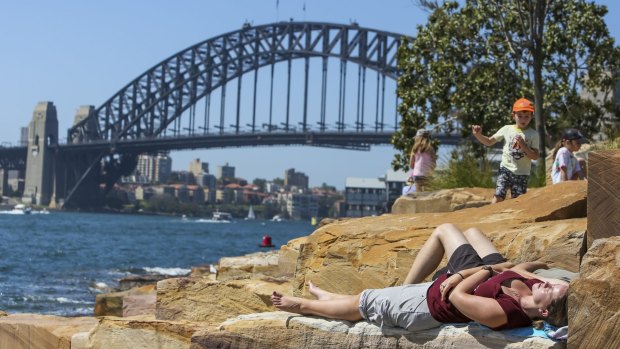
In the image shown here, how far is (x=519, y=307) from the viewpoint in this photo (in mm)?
3326

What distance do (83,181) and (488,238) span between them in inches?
2713

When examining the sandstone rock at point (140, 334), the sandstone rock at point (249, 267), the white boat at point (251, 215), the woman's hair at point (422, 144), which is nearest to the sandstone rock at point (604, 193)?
the sandstone rock at point (140, 334)

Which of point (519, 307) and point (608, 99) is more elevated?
point (608, 99)

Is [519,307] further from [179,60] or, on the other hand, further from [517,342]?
[179,60]

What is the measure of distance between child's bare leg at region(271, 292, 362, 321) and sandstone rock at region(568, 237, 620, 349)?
850mm

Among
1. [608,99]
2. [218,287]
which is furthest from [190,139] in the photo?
[218,287]

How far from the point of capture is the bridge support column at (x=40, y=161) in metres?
75.0

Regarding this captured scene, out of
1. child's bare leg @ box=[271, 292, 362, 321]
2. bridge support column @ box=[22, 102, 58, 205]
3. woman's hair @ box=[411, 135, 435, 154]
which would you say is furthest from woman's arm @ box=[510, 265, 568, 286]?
bridge support column @ box=[22, 102, 58, 205]

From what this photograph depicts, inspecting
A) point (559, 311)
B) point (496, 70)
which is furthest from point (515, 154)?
point (496, 70)

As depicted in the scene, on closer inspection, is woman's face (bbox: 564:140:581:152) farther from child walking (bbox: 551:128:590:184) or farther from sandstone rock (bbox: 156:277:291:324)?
sandstone rock (bbox: 156:277:291:324)

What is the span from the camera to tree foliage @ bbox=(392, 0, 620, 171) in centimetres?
1356

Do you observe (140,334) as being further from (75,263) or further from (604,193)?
(75,263)

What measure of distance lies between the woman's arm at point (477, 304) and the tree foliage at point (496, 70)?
391 inches

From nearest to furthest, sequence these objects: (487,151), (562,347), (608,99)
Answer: (562,347) → (487,151) → (608,99)
